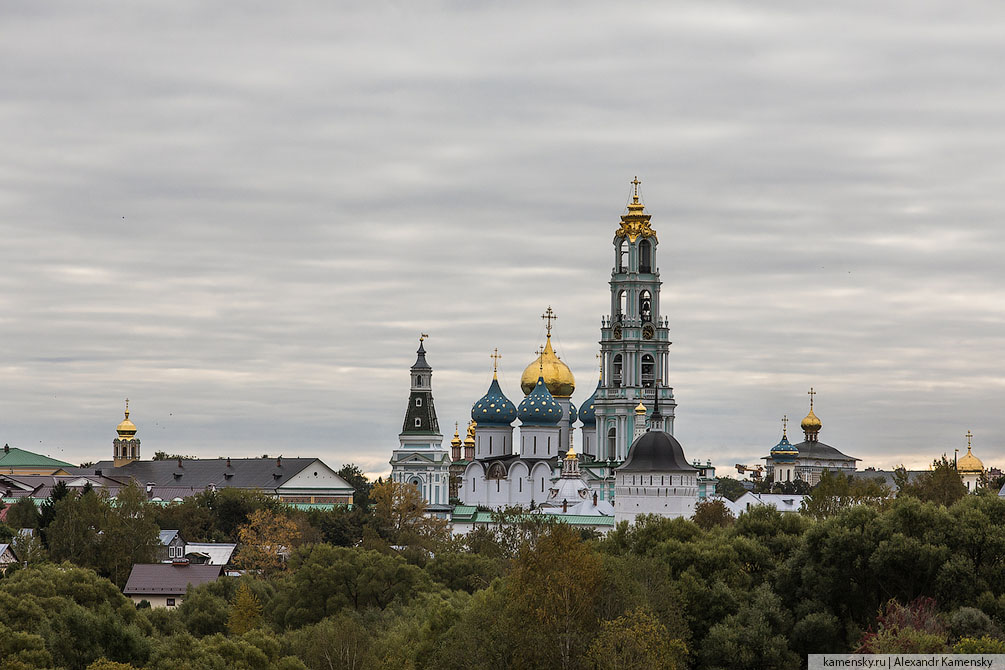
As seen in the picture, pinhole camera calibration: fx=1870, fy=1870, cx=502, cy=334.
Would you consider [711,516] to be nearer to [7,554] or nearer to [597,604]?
[7,554]

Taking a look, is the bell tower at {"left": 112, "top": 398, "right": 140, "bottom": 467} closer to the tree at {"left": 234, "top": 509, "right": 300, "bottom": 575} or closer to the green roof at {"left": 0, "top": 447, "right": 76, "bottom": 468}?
the green roof at {"left": 0, "top": 447, "right": 76, "bottom": 468}

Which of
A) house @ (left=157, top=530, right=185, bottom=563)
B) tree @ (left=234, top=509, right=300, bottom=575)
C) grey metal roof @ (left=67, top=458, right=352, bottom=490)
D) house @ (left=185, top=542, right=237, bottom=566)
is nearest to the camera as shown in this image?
house @ (left=185, top=542, right=237, bottom=566)

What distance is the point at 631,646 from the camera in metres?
37.7

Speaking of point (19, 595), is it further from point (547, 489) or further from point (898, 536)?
point (547, 489)

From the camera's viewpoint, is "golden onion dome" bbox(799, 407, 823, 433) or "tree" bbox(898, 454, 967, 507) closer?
"tree" bbox(898, 454, 967, 507)

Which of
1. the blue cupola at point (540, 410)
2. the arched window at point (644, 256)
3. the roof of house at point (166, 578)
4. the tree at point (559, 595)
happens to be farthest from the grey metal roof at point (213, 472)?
the tree at point (559, 595)

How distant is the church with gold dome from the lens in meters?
180

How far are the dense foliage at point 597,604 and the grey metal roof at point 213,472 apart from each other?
6695 cm

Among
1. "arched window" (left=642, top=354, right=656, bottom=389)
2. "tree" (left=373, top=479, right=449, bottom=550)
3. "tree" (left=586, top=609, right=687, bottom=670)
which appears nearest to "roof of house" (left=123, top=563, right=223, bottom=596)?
"tree" (left=373, top=479, right=449, bottom=550)

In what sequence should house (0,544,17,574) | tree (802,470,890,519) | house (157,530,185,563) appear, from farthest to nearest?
1. house (157,530,185,563)
2. house (0,544,17,574)
3. tree (802,470,890,519)

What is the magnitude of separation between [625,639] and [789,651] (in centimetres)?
893

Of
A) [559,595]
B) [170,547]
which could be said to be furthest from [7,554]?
[559,595]

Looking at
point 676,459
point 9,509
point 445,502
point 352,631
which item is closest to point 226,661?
point 352,631

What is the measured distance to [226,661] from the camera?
4678 cm
